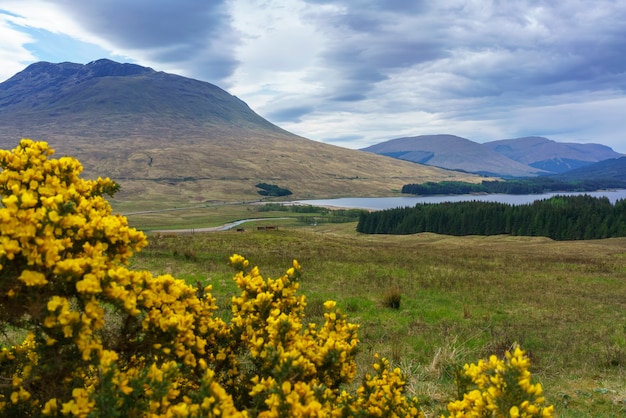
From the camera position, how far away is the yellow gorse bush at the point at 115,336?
2906 millimetres

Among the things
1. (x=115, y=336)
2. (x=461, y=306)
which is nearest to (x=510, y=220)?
(x=461, y=306)

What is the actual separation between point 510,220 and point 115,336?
4167 inches

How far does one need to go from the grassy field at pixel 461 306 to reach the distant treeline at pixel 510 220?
66.5 m

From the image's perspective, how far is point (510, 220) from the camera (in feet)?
321

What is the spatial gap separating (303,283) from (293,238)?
16726 mm

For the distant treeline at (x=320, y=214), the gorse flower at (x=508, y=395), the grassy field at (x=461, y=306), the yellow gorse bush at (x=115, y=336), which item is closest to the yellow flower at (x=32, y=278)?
the yellow gorse bush at (x=115, y=336)

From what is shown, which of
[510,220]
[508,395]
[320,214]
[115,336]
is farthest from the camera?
[320,214]

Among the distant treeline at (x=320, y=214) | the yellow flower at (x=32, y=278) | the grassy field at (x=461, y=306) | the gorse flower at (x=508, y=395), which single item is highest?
the yellow flower at (x=32, y=278)

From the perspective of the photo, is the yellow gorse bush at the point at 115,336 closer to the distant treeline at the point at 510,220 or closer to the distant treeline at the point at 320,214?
the distant treeline at the point at 510,220

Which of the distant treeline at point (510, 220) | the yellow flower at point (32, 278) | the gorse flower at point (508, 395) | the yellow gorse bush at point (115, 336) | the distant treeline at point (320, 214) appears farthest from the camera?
the distant treeline at point (320, 214)

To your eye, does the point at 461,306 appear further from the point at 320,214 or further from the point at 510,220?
the point at 320,214

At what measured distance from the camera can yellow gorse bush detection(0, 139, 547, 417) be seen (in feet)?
9.53

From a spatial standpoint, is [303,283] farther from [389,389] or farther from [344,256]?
[389,389]

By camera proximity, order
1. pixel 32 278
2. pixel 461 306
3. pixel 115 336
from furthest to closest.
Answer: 1. pixel 461 306
2. pixel 115 336
3. pixel 32 278
